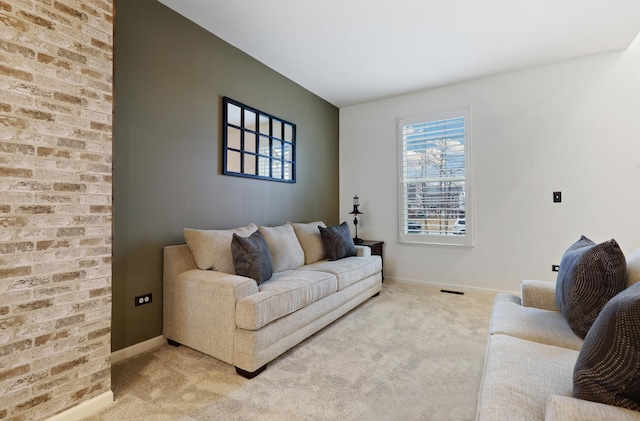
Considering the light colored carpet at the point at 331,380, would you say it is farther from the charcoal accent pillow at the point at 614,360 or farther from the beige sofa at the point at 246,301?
the charcoal accent pillow at the point at 614,360

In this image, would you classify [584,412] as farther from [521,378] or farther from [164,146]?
[164,146]

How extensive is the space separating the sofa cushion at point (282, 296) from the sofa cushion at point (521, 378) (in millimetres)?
1276

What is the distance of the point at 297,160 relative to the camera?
413 cm

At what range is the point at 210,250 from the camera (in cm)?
244

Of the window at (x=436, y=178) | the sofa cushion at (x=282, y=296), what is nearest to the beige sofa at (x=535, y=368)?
the sofa cushion at (x=282, y=296)

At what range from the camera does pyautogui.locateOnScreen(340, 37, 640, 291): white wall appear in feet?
10.7

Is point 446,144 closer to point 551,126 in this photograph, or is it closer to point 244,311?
point 551,126

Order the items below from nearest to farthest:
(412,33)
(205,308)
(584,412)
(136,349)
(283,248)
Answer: (584,412)
(205,308)
(136,349)
(412,33)
(283,248)

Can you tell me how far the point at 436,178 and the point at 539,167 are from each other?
1141 millimetres

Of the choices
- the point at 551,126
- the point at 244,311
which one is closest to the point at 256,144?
the point at 244,311

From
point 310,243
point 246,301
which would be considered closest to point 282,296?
point 246,301

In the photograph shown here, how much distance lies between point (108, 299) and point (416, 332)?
2283 millimetres

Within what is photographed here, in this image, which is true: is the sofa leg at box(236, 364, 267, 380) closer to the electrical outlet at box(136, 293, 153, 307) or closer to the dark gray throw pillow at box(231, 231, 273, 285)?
the dark gray throw pillow at box(231, 231, 273, 285)

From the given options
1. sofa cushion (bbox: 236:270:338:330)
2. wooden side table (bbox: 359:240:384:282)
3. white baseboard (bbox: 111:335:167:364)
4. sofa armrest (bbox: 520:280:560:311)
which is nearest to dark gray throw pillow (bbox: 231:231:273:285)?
sofa cushion (bbox: 236:270:338:330)
